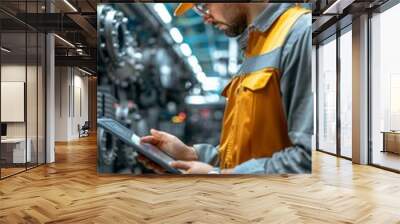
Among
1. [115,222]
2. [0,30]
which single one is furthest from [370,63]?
[0,30]

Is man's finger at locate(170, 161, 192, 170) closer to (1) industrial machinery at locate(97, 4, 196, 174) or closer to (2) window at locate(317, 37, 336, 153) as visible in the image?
(1) industrial machinery at locate(97, 4, 196, 174)

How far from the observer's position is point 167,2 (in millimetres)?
6543

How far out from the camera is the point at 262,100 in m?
6.07

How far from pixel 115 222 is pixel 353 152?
6.44 m

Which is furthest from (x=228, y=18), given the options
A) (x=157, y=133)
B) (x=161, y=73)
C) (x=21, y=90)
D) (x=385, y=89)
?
(x=21, y=90)

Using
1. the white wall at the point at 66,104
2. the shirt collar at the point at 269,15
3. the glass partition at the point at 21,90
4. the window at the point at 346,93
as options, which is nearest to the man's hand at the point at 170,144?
the shirt collar at the point at 269,15

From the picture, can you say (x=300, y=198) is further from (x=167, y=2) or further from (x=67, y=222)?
(x=167, y=2)

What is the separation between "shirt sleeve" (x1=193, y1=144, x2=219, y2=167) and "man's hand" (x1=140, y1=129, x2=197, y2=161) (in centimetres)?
8

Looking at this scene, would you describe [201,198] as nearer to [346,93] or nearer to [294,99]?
[294,99]

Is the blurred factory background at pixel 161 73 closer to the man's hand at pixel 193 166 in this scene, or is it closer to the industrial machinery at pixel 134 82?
the industrial machinery at pixel 134 82

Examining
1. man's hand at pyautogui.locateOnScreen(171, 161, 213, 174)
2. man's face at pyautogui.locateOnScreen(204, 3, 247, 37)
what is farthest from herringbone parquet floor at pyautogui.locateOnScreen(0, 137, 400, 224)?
man's face at pyautogui.locateOnScreen(204, 3, 247, 37)

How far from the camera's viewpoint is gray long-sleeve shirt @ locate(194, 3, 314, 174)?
6.08 metres

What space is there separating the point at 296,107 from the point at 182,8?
95.3 inches

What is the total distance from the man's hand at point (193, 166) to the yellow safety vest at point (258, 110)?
13.4 inches
